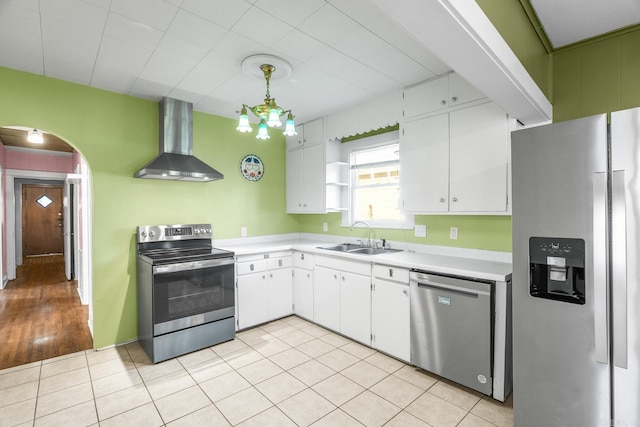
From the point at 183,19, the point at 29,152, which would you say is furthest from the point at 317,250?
the point at 29,152

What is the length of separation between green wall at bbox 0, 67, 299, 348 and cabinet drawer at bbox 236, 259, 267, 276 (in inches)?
25.9

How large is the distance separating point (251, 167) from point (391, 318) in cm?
265

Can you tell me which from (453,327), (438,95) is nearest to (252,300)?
(453,327)

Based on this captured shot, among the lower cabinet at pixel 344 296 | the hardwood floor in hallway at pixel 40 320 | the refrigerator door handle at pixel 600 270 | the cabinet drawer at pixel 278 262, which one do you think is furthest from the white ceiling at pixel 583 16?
the hardwood floor in hallway at pixel 40 320

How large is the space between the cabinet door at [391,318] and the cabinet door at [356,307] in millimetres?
84

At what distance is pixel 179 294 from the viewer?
9.72 feet

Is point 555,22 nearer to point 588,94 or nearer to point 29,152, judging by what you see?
point 588,94

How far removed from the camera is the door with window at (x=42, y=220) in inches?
364

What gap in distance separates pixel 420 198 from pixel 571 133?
1374mm

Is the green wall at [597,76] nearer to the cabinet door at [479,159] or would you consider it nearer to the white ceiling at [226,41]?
the white ceiling at [226,41]

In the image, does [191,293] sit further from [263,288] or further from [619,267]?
[619,267]

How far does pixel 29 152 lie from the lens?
5930mm

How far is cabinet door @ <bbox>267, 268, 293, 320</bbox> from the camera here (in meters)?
3.71

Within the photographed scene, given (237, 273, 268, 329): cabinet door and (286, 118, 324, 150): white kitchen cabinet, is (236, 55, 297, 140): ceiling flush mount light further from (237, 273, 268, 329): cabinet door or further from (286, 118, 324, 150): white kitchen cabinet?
(237, 273, 268, 329): cabinet door
